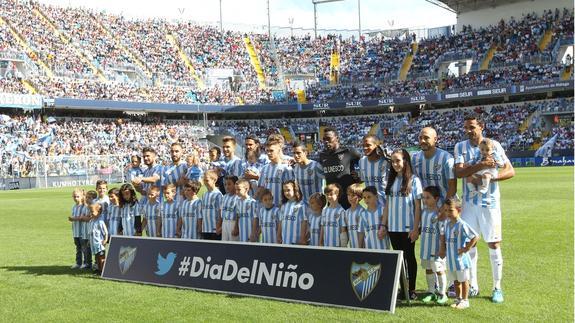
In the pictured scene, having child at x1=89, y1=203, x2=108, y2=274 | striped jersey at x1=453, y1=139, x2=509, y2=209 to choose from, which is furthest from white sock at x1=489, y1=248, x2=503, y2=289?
child at x1=89, y1=203, x2=108, y2=274

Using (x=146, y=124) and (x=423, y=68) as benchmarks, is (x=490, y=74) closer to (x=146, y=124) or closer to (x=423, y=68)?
(x=423, y=68)

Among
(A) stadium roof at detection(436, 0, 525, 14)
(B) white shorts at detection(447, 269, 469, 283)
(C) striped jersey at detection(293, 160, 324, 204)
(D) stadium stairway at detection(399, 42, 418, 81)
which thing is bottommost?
(B) white shorts at detection(447, 269, 469, 283)

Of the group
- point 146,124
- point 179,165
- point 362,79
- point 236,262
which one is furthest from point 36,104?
point 236,262

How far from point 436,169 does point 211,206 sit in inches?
137

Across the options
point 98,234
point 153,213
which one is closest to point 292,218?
point 153,213

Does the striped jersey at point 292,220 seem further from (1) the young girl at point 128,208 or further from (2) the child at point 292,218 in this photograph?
(1) the young girl at point 128,208

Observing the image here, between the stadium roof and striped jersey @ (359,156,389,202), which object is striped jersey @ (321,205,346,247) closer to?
striped jersey @ (359,156,389,202)

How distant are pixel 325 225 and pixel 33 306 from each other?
383 cm

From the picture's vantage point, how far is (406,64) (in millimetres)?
60625

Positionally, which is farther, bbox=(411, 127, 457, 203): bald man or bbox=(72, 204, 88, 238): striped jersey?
bbox=(72, 204, 88, 238): striped jersey

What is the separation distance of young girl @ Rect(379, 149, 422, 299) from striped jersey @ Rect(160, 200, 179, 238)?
356cm

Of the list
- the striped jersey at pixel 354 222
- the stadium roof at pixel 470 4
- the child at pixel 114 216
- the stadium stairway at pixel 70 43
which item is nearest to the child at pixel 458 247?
the striped jersey at pixel 354 222

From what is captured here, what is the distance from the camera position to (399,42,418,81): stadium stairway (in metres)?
59.2

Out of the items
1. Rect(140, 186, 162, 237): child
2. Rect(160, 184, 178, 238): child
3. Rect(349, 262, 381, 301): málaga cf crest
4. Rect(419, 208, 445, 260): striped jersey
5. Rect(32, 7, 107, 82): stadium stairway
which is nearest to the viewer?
Rect(349, 262, 381, 301): málaga cf crest
